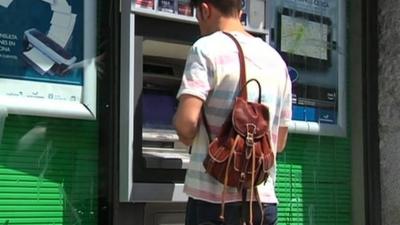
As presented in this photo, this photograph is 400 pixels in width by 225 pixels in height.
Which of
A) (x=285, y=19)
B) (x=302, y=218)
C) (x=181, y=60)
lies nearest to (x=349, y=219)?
(x=302, y=218)

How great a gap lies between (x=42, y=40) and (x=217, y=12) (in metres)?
1.00

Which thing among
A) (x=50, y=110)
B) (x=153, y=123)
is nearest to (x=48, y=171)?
(x=50, y=110)

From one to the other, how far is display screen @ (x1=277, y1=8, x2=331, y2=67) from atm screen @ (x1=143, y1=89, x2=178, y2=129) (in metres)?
1.03

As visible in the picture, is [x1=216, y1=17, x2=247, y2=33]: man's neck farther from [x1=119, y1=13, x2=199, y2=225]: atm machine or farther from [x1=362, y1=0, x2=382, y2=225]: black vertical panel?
[x1=362, y1=0, x2=382, y2=225]: black vertical panel

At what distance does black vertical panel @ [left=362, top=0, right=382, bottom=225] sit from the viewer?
4918 mm

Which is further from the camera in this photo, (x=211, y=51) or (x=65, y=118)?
(x=65, y=118)

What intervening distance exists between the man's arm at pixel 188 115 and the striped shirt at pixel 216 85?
23 millimetres

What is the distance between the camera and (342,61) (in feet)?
16.1

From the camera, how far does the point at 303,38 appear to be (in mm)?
4664

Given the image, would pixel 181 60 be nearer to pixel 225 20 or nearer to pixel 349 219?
pixel 225 20

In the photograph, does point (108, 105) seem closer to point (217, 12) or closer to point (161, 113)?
point (161, 113)

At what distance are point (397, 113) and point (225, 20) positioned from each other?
2354 millimetres

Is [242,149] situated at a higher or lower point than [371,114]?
lower

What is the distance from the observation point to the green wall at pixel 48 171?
11.2ft
